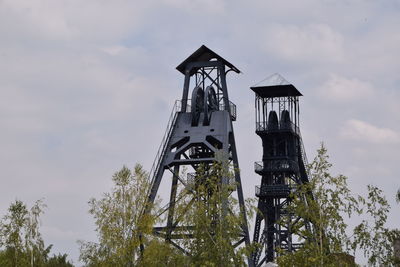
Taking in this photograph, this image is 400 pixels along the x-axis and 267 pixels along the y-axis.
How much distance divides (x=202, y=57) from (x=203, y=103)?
3.95 m

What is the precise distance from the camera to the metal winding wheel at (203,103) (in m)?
53.9

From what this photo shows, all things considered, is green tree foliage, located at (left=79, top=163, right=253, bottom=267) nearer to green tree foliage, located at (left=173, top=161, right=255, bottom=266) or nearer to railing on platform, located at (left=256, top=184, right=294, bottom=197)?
green tree foliage, located at (left=173, top=161, right=255, bottom=266)

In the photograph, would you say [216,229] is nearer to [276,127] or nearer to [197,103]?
[197,103]

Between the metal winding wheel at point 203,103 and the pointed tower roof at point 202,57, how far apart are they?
2.09 metres

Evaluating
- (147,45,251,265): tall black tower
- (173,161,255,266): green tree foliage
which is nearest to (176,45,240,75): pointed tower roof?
(147,45,251,265): tall black tower

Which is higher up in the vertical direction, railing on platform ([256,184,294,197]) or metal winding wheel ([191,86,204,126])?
metal winding wheel ([191,86,204,126])

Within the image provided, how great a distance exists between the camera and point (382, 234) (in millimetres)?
30188

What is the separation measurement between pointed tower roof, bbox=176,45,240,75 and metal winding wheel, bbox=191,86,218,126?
2092 millimetres

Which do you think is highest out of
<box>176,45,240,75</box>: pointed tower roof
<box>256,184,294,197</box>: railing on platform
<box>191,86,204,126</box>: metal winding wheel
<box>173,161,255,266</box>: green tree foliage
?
<box>176,45,240,75</box>: pointed tower roof

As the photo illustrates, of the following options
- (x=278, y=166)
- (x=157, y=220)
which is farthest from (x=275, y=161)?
(x=157, y=220)

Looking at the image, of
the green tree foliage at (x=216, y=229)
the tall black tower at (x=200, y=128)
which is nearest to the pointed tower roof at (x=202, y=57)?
the tall black tower at (x=200, y=128)

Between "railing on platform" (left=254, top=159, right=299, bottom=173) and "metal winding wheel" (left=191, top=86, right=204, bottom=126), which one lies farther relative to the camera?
"railing on platform" (left=254, top=159, right=299, bottom=173)

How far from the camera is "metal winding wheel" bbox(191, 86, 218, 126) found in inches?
2121

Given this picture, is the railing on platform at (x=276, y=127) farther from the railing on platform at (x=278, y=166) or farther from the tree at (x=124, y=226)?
the tree at (x=124, y=226)
